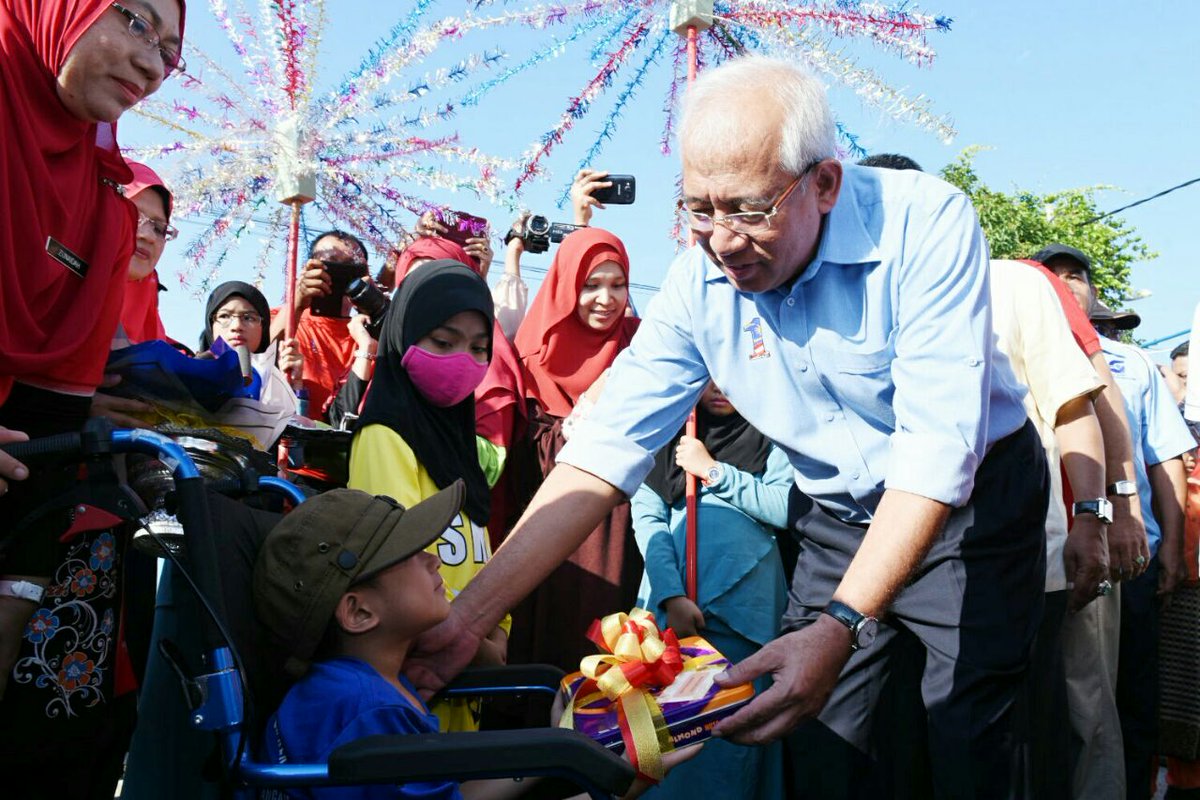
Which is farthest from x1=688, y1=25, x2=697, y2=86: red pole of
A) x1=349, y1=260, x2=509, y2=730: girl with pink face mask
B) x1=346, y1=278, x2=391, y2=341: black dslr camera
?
x1=346, y1=278, x2=391, y2=341: black dslr camera

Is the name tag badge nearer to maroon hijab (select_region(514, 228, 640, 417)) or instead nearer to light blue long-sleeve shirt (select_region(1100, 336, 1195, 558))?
maroon hijab (select_region(514, 228, 640, 417))

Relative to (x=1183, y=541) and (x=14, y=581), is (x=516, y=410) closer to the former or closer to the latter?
(x=14, y=581)

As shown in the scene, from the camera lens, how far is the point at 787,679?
1.80m

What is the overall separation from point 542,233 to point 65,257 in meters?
2.64

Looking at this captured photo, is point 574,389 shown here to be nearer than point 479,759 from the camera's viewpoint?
No

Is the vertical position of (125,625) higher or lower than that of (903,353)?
lower

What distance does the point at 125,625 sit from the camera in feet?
8.56

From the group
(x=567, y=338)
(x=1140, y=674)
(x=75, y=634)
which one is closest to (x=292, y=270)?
(x=567, y=338)

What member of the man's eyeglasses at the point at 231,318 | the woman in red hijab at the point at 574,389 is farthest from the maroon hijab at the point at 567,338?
the man's eyeglasses at the point at 231,318

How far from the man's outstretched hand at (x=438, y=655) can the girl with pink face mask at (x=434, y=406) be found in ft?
1.97

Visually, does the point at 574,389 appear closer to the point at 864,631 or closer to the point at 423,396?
the point at 423,396

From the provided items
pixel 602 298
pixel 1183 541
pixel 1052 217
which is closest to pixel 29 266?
pixel 602 298

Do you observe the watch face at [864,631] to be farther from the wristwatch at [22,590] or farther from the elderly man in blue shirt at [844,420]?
the wristwatch at [22,590]

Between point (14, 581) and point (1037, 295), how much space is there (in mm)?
2873
